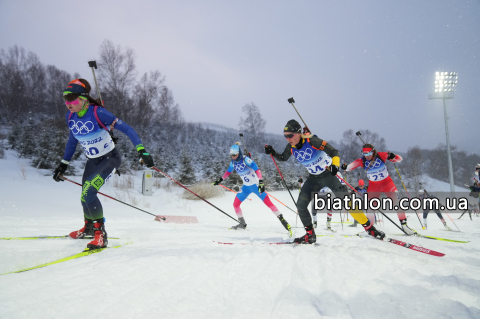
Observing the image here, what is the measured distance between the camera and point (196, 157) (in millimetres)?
35625

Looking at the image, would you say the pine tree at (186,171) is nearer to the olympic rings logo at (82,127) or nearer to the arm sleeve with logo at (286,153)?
the arm sleeve with logo at (286,153)

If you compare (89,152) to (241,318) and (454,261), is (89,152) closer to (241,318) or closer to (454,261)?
(241,318)

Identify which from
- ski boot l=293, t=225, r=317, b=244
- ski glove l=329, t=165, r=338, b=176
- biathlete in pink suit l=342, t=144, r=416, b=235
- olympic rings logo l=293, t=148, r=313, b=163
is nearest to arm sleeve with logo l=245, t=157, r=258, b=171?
biathlete in pink suit l=342, t=144, r=416, b=235

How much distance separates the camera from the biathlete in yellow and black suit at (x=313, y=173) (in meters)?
3.93

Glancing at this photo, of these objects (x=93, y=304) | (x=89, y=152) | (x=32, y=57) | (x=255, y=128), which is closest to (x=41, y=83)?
(x=32, y=57)

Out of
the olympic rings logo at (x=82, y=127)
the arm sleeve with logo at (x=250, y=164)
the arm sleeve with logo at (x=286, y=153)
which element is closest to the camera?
the olympic rings logo at (x=82, y=127)

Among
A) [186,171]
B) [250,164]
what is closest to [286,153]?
[250,164]

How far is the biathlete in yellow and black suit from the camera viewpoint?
393 cm

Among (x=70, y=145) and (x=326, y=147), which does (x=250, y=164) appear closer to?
(x=326, y=147)

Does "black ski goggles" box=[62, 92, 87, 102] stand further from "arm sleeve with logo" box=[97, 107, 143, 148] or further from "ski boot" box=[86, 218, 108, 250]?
"ski boot" box=[86, 218, 108, 250]

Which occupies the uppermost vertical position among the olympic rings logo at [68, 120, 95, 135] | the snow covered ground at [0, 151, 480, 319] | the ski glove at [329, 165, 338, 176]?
the olympic rings logo at [68, 120, 95, 135]

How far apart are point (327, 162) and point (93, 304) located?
3.79m

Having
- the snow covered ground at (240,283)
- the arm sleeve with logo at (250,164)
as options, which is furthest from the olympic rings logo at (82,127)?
the arm sleeve with logo at (250,164)

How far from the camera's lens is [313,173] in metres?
4.14
